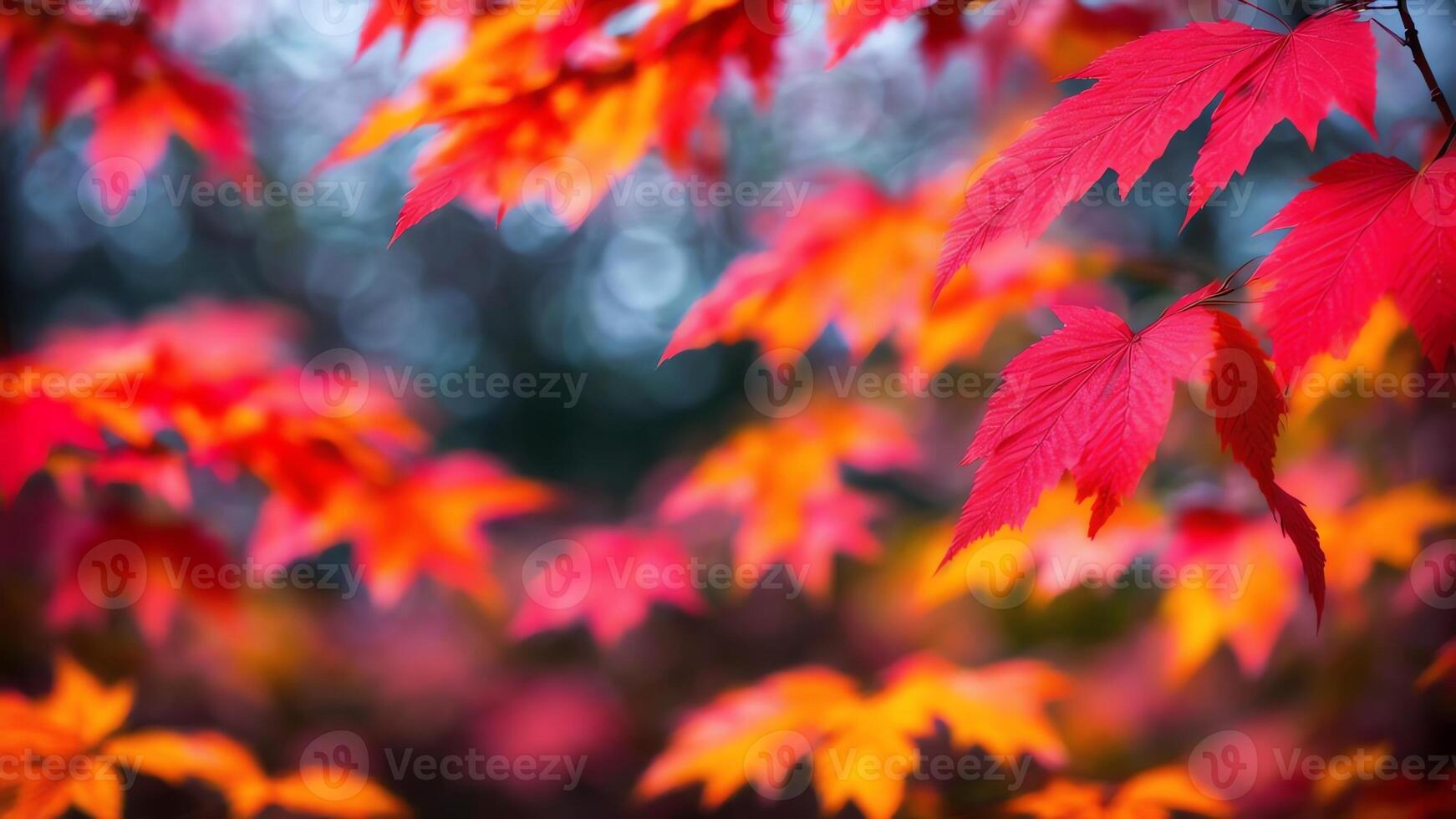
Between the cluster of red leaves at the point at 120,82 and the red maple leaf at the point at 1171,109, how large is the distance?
46.0 inches

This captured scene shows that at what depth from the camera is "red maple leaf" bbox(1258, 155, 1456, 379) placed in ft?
1.46

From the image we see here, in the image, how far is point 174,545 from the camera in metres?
1.21

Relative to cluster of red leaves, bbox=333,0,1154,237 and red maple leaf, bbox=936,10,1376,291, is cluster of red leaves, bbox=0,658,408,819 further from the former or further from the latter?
red maple leaf, bbox=936,10,1376,291

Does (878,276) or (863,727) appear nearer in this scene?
(863,727)

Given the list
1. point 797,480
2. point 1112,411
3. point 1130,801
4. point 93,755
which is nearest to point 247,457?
point 93,755

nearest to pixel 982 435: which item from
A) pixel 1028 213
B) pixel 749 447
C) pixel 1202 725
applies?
pixel 1028 213

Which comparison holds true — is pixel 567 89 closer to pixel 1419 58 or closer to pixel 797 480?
pixel 1419 58

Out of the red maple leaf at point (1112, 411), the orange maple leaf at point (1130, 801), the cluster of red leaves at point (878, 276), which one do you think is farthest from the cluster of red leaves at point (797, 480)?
the red maple leaf at point (1112, 411)

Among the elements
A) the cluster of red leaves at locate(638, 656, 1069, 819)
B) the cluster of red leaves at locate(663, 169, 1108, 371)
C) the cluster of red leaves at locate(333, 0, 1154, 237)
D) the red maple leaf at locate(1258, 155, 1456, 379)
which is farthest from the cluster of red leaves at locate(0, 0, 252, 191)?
the red maple leaf at locate(1258, 155, 1456, 379)

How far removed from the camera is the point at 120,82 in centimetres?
118

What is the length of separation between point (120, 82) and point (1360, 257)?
1.49 metres

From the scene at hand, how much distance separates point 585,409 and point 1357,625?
2665mm

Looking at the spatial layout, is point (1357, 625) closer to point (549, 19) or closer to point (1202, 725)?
point (1202, 725)

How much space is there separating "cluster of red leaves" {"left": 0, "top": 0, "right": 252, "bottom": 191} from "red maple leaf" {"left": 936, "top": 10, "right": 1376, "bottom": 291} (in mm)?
1168
